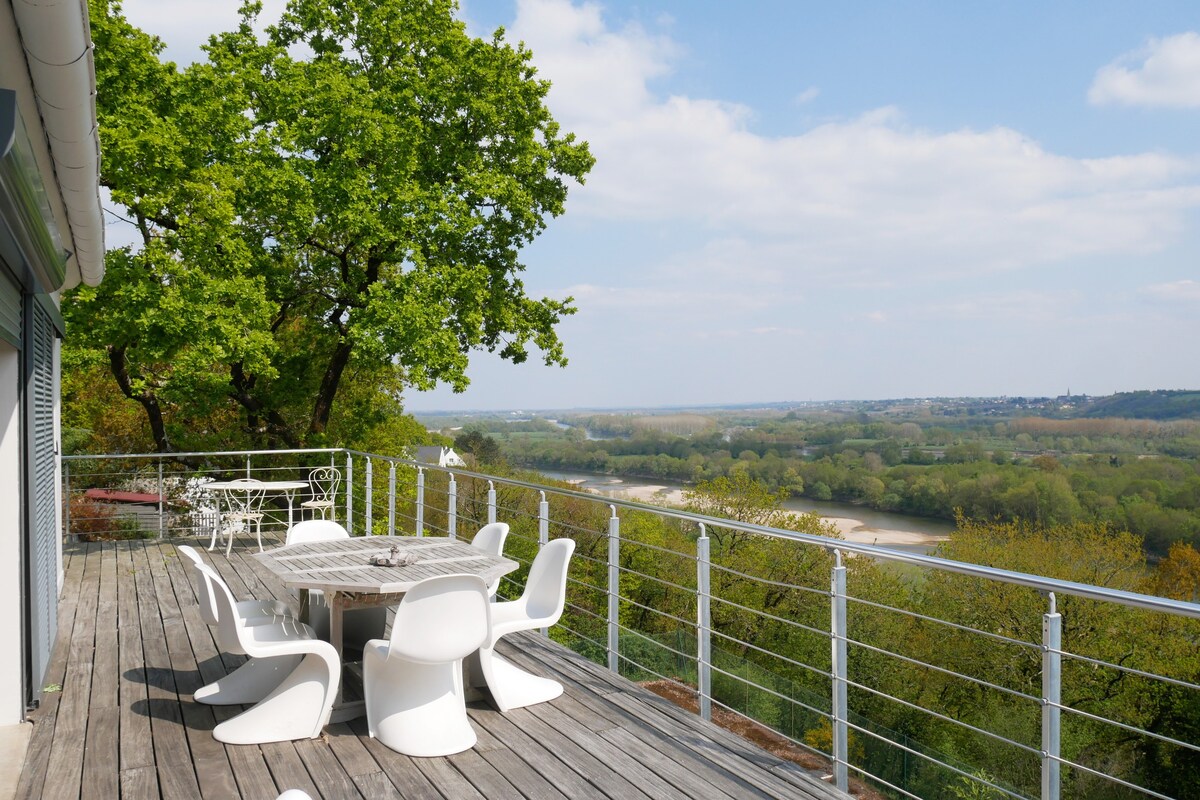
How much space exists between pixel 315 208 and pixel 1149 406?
52.6 meters

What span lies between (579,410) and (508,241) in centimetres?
6473

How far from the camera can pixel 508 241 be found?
1430 centimetres

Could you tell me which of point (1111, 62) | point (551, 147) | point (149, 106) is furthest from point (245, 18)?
point (1111, 62)

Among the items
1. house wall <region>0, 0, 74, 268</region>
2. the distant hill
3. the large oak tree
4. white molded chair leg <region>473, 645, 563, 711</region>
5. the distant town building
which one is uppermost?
the large oak tree

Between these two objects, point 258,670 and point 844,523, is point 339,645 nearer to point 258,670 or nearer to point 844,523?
point 258,670

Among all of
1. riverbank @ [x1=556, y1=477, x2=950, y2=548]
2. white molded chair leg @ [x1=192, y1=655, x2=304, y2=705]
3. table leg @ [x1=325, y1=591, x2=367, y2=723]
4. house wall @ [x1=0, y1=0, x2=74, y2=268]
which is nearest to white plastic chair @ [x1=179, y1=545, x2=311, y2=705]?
white molded chair leg @ [x1=192, y1=655, x2=304, y2=705]

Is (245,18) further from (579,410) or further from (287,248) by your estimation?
(579,410)

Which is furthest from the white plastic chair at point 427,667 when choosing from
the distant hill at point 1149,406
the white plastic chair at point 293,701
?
the distant hill at point 1149,406

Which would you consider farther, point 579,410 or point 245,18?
point 579,410

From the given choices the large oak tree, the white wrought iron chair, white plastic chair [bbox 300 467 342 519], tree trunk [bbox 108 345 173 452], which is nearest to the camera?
the white wrought iron chair

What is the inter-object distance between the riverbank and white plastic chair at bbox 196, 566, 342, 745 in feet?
114

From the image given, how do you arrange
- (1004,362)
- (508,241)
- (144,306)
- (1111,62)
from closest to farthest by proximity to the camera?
1. (144,306)
2. (508,241)
3. (1111,62)
4. (1004,362)

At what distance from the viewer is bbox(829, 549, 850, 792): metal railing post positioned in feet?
10.2

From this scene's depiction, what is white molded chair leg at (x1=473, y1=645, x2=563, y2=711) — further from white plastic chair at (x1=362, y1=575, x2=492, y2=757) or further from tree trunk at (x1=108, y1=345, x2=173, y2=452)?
tree trunk at (x1=108, y1=345, x2=173, y2=452)
